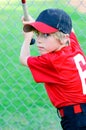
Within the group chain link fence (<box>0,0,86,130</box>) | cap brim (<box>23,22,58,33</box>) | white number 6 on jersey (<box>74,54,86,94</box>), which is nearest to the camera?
cap brim (<box>23,22,58,33</box>)

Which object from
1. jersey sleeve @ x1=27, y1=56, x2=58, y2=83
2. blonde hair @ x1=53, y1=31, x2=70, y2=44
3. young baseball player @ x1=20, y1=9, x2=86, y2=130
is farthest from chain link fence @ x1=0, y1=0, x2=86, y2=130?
blonde hair @ x1=53, y1=31, x2=70, y2=44

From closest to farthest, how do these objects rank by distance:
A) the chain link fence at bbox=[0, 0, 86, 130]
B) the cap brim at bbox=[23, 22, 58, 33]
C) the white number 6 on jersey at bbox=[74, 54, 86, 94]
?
the cap brim at bbox=[23, 22, 58, 33] < the white number 6 on jersey at bbox=[74, 54, 86, 94] < the chain link fence at bbox=[0, 0, 86, 130]

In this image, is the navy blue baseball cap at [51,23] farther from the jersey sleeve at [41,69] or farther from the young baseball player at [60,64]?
the jersey sleeve at [41,69]

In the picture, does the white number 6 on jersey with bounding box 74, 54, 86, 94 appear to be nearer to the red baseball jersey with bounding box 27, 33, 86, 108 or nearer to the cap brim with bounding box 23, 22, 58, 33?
the red baseball jersey with bounding box 27, 33, 86, 108

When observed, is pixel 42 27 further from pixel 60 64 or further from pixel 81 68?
pixel 81 68

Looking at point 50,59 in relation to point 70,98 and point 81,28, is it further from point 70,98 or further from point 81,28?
point 81,28

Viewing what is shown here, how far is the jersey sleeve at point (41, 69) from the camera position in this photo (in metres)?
3.11

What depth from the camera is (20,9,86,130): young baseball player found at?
10.1 ft

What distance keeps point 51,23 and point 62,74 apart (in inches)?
12.9

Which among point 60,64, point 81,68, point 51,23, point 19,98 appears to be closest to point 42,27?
point 51,23

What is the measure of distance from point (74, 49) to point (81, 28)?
3.08 metres

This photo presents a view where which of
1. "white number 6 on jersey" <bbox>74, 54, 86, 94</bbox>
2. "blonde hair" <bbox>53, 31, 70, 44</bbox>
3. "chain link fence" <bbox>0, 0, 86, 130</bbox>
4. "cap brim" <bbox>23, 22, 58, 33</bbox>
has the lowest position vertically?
"chain link fence" <bbox>0, 0, 86, 130</bbox>

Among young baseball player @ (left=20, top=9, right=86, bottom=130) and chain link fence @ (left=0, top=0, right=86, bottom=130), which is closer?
young baseball player @ (left=20, top=9, right=86, bottom=130)

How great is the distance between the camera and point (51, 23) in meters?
3.09
